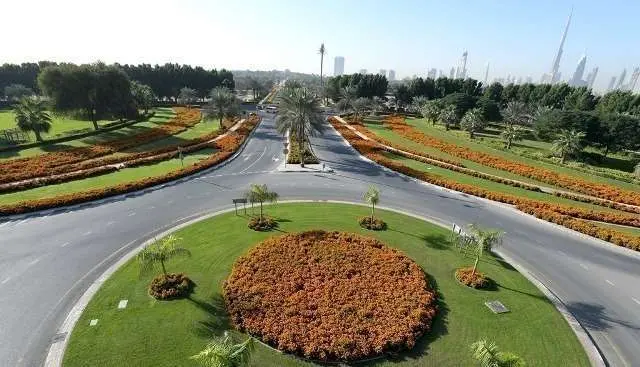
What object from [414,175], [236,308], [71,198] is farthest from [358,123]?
[236,308]

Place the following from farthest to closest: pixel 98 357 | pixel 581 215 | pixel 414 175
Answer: pixel 414 175 → pixel 581 215 → pixel 98 357

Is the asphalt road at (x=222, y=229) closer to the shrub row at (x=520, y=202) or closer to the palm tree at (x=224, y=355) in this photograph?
the shrub row at (x=520, y=202)

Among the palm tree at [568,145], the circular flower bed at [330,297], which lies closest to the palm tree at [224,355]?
the circular flower bed at [330,297]

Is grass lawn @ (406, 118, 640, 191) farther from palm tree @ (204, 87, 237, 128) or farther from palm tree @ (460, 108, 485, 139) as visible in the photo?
palm tree @ (204, 87, 237, 128)

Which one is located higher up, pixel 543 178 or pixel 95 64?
pixel 95 64

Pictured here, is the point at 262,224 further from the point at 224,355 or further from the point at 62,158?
the point at 62,158

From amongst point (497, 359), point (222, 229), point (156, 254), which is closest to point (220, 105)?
point (222, 229)

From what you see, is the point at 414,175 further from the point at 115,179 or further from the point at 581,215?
the point at 115,179
